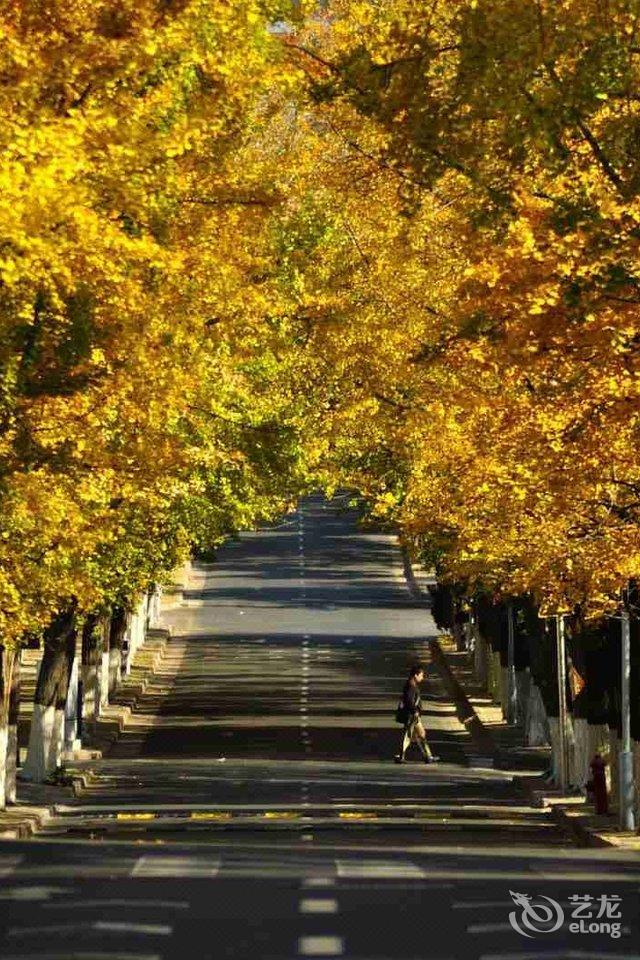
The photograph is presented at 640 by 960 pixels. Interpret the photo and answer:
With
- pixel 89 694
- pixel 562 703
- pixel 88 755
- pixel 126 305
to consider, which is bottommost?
pixel 88 755

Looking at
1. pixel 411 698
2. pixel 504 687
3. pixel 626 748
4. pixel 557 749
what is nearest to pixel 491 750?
pixel 411 698

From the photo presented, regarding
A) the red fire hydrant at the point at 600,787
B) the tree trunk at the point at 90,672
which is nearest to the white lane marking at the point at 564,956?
the red fire hydrant at the point at 600,787

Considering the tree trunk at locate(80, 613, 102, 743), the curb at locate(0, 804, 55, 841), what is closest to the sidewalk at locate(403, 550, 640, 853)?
the curb at locate(0, 804, 55, 841)

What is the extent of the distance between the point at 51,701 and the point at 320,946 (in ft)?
98.3

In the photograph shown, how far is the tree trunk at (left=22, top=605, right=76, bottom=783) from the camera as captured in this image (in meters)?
45.2

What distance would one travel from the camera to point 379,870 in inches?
947

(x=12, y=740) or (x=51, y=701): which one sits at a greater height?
(x=51, y=701)

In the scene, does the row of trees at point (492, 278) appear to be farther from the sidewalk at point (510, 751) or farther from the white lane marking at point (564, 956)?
the white lane marking at point (564, 956)

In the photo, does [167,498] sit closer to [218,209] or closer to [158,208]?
[218,209]

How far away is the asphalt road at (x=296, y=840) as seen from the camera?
1733 cm

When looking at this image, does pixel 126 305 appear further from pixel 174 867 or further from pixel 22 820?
pixel 22 820

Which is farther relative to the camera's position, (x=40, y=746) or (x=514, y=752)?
(x=514, y=752)

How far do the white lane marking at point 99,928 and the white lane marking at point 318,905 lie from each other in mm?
1753

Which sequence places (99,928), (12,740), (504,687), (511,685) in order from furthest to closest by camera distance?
(504,687), (511,685), (12,740), (99,928)
